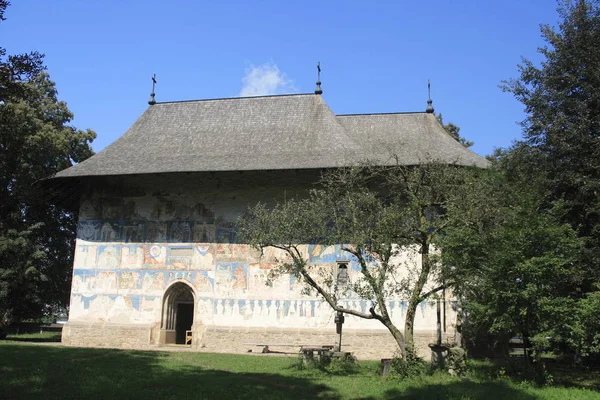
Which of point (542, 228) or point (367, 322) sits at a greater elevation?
point (542, 228)

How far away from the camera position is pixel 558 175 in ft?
43.3

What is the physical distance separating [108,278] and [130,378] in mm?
9713

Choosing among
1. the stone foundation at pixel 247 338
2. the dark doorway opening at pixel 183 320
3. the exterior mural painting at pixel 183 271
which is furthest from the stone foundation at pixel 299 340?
the dark doorway opening at pixel 183 320

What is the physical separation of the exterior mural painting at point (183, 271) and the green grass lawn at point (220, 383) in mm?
4991

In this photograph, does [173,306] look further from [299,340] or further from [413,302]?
[413,302]

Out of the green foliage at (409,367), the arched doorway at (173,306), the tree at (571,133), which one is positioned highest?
the tree at (571,133)

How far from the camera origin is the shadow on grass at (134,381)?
27.4ft

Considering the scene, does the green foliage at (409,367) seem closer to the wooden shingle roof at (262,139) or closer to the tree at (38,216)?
the wooden shingle roof at (262,139)

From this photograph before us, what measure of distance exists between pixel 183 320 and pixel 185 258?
2.77 m

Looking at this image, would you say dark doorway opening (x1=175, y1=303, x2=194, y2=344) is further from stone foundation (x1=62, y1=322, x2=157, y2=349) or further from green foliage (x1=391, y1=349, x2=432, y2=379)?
green foliage (x1=391, y1=349, x2=432, y2=379)

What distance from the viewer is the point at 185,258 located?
18.6 metres

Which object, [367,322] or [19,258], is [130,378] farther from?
[19,258]

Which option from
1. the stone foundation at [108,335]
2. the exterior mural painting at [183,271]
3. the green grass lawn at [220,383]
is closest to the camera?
the green grass lawn at [220,383]

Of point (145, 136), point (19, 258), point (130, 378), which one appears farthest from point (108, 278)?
point (130, 378)
